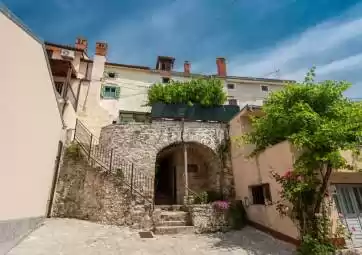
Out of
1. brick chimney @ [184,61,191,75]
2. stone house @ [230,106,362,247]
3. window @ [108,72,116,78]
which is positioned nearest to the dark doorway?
stone house @ [230,106,362,247]

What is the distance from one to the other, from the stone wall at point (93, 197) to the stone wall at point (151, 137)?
1.99 m

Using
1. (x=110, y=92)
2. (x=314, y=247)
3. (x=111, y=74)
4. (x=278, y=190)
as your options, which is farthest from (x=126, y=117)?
(x=314, y=247)

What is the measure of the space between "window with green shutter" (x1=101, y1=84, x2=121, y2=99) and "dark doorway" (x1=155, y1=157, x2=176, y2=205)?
20.1 ft

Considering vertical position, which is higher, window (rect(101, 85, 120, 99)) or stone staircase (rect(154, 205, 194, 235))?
window (rect(101, 85, 120, 99))

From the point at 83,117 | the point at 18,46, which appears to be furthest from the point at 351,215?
the point at 83,117

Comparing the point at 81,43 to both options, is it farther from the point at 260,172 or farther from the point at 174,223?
the point at 260,172

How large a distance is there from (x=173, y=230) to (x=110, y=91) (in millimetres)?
12023

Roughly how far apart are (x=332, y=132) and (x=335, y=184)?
7.94 ft

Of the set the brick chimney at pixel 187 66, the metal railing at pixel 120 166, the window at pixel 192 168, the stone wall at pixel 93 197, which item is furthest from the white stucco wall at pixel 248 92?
the stone wall at pixel 93 197

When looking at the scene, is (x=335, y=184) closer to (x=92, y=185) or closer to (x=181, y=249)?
(x=181, y=249)

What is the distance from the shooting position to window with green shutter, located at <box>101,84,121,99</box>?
16562 mm

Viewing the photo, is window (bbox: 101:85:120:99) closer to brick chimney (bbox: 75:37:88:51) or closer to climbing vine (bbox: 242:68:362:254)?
brick chimney (bbox: 75:37:88:51)

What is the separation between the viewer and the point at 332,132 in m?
5.89

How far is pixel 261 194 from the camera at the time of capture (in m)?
8.99
